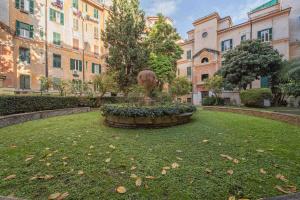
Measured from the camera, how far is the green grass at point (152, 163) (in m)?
2.81

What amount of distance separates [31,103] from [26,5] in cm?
1619

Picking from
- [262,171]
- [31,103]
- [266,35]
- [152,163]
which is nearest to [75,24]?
[31,103]

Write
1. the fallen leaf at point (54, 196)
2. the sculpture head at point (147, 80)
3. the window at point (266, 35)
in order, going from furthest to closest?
the window at point (266, 35) → the sculpture head at point (147, 80) → the fallen leaf at point (54, 196)

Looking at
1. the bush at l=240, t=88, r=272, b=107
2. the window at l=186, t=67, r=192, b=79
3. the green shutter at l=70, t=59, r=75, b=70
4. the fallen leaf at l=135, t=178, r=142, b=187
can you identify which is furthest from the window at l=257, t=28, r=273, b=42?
the fallen leaf at l=135, t=178, r=142, b=187

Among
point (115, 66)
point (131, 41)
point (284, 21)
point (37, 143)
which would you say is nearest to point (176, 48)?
point (131, 41)

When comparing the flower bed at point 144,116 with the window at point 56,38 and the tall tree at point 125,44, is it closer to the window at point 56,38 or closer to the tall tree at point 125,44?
the tall tree at point 125,44

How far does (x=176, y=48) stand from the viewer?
78.3 feet

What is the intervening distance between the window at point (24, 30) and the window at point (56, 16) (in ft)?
10.7

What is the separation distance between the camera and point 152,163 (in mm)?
3773

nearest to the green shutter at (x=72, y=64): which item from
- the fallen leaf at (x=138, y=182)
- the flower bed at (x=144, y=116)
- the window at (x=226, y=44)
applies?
the flower bed at (x=144, y=116)

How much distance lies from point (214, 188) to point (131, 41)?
18.5 meters

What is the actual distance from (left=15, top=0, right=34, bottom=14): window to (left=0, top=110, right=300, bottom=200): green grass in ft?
66.4

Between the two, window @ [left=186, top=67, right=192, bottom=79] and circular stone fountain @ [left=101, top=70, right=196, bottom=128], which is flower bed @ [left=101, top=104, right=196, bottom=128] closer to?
circular stone fountain @ [left=101, top=70, right=196, bottom=128]

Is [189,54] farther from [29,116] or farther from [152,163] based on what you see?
[152,163]
